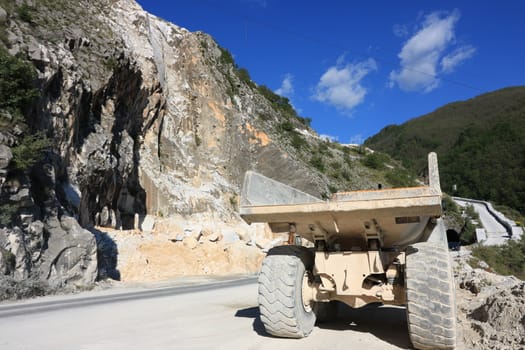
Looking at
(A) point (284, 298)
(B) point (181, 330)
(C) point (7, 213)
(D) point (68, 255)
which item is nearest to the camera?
(A) point (284, 298)

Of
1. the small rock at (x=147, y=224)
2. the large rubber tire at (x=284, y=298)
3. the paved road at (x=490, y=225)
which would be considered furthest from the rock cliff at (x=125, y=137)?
the paved road at (x=490, y=225)

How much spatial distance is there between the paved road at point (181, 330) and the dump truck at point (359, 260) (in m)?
0.42

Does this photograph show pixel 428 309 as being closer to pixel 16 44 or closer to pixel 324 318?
pixel 324 318

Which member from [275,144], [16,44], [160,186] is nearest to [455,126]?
[275,144]

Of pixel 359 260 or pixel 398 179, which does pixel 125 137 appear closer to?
pixel 359 260

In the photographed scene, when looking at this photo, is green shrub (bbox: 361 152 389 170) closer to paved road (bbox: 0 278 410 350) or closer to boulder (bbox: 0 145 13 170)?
boulder (bbox: 0 145 13 170)

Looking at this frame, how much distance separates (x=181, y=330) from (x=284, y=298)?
5.77ft

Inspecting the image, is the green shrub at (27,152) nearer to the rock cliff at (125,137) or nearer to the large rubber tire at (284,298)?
the rock cliff at (125,137)

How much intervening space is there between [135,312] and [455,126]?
487ft

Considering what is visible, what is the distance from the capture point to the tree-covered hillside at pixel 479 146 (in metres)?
78.6

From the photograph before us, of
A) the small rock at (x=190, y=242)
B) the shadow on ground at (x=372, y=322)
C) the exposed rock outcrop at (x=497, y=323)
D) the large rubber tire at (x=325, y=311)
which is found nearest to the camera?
the exposed rock outcrop at (x=497, y=323)

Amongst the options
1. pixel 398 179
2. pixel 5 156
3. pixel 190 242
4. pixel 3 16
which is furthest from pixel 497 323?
pixel 398 179

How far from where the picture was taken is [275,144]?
125ft

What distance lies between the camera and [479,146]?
9275 cm
